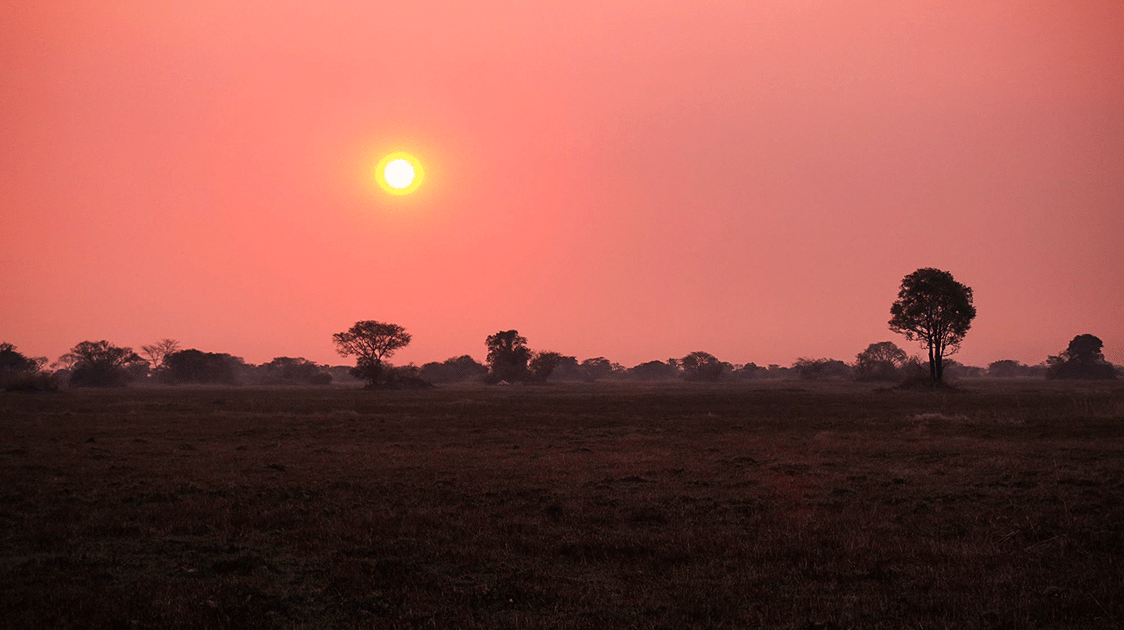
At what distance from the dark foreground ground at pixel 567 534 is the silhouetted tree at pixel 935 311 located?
191 ft

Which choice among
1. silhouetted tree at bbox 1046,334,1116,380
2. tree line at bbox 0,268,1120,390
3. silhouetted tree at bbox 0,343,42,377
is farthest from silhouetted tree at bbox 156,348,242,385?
silhouetted tree at bbox 1046,334,1116,380

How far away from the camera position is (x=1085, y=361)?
130750mm

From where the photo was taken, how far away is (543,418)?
4403 centimetres

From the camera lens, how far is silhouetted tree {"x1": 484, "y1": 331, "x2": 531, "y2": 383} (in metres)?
143

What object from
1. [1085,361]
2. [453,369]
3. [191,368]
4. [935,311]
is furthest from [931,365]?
[191,368]

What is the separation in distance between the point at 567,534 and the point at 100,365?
136 meters

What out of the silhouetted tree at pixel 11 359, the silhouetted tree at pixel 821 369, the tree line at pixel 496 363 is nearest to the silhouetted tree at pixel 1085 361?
the tree line at pixel 496 363

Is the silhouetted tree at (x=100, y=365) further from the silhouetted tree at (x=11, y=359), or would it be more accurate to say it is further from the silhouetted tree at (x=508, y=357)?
the silhouetted tree at (x=508, y=357)

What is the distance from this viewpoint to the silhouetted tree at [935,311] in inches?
3199

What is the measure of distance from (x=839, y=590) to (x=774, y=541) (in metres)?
2.81

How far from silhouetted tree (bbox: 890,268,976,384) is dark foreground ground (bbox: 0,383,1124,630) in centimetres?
5834

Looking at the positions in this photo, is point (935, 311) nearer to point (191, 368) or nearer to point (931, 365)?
point (931, 365)

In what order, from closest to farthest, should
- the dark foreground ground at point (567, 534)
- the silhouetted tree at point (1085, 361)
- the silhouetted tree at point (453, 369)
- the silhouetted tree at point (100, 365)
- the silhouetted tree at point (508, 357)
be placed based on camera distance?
the dark foreground ground at point (567, 534)
the silhouetted tree at point (100, 365)
the silhouetted tree at point (1085, 361)
the silhouetted tree at point (508, 357)
the silhouetted tree at point (453, 369)

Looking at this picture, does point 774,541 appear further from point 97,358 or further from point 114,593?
point 97,358
